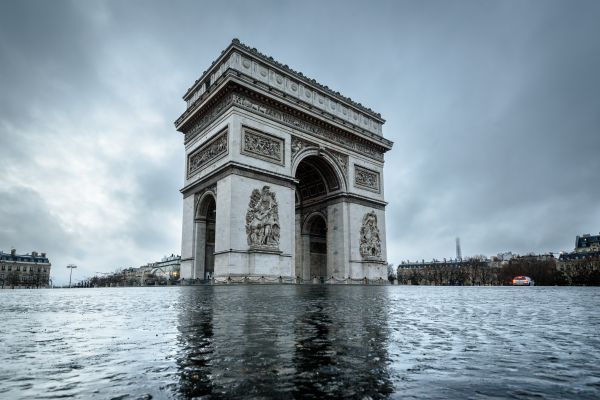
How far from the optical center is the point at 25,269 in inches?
3339

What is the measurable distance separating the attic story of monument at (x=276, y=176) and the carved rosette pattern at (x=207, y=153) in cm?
6

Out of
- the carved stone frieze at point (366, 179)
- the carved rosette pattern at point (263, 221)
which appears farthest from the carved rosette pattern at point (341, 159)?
the carved rosette pattern at point (263, 221)

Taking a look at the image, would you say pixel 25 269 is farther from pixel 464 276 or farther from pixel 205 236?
pixel 464 276

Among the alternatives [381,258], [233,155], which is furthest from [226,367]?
[381,258]

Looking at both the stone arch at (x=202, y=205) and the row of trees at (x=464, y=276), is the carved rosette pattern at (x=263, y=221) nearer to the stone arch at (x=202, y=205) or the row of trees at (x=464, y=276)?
the stone arch at (x=202, y=205)

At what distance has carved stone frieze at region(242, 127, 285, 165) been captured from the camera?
21.9m

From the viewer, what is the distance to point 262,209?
21.8 m

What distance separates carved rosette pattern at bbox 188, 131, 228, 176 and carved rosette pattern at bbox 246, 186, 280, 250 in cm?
307

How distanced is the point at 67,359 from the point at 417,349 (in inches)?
68.9

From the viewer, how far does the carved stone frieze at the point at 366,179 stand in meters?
28.8

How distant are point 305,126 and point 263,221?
7126 mm

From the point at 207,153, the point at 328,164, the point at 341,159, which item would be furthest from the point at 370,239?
the point at 207,153

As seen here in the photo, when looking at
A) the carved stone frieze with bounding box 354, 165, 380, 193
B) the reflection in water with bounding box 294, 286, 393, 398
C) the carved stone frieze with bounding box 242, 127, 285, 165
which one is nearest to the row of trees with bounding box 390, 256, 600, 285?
the carved stone frieze with bounding box 354, 165, 380, 193

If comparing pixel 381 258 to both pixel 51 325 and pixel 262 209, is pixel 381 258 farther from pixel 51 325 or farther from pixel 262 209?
pixel 51 325
